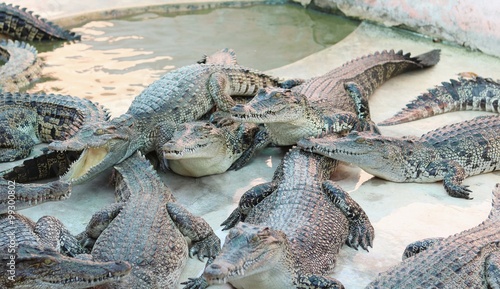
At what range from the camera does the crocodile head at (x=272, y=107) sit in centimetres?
540

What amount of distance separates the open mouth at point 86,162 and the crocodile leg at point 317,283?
202 centimetres

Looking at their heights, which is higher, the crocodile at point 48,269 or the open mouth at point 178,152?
the crocodile at point 48,269

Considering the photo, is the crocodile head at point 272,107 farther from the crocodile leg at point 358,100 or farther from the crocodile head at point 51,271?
the crocodile head at point 51,271

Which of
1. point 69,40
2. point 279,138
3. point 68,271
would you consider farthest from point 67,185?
point 69,40

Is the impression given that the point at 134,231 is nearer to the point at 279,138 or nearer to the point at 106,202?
the point at 106,202

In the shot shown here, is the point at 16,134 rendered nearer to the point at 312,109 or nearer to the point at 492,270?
the point at 312,109

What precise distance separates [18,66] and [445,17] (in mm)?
4986

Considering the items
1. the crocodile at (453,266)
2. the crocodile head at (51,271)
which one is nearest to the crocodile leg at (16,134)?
the crocodile head at (51,271)

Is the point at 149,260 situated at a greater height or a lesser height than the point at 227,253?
lesser

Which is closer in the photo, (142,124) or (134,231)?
(134,231)

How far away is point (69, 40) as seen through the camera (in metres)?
9.44

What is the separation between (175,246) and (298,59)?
482 cm

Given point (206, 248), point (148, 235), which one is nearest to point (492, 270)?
point (206, 248)

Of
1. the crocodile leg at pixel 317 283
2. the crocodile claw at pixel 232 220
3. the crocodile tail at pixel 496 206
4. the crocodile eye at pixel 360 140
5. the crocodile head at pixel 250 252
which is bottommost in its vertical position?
the crocodile claw at pixel 232 220
